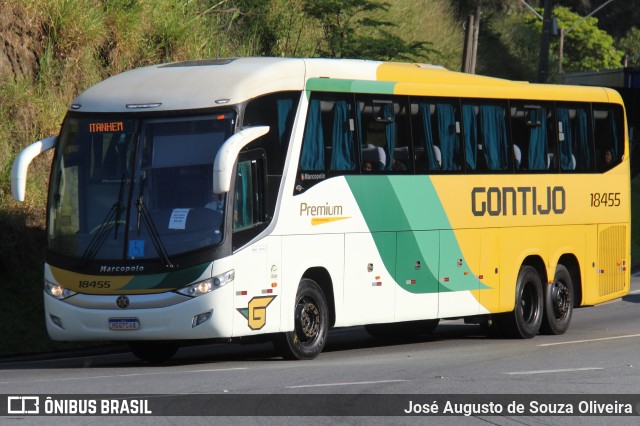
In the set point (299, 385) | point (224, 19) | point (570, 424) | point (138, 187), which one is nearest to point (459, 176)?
point (138, 187)

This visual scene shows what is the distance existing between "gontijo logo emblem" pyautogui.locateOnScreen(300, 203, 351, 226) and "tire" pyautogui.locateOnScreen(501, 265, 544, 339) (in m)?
4.31

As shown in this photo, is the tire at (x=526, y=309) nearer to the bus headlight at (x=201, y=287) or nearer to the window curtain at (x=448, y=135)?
the window curtain at (x=448, y=135)

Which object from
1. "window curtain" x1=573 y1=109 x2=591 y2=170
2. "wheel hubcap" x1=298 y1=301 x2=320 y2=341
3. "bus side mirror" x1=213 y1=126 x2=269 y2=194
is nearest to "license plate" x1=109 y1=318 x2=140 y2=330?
→ "bus side mirror" x1=213 y1=126 x2=269 y2=194

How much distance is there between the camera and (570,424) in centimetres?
1055

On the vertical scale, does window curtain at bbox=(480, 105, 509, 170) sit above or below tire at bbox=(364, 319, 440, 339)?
above

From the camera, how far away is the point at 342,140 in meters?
16.5

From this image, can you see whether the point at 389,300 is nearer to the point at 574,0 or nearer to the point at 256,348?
the point at 256,348

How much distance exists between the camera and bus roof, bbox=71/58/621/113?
49.3 ft

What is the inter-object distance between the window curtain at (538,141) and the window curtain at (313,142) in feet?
16.1

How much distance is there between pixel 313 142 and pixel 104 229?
2801 mm

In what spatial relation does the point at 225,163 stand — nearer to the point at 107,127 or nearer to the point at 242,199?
the point at 242,199

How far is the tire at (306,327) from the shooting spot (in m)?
15.6

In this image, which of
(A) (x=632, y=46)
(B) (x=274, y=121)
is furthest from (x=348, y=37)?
(A) (x=632, y=46)

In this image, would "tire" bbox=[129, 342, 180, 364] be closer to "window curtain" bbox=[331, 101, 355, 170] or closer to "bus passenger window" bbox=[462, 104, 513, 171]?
"window curtain" bbox=[331, 101, 355, 170]
